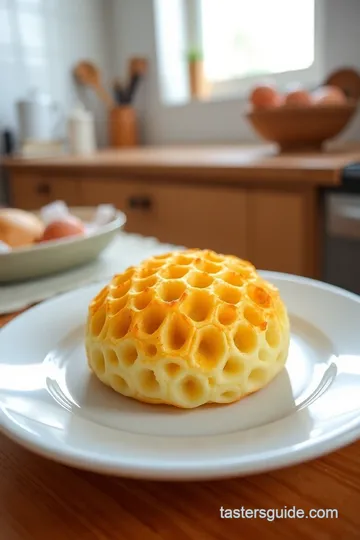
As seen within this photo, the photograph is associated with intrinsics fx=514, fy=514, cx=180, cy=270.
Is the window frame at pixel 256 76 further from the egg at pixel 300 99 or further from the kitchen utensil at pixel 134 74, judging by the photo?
the egg at pixel 300 99

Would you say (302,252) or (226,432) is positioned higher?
(226,432)

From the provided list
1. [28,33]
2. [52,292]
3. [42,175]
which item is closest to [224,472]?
[52,292]

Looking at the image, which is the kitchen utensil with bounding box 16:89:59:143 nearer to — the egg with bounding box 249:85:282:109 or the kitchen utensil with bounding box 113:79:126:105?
the kitchen utensil with bounding box 113:79:126:105

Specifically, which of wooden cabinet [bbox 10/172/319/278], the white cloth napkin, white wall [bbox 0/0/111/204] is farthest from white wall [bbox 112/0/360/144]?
the white cloth napkin

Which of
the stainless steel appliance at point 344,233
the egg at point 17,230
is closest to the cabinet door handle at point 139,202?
the stainless steel appliance at point 344,233

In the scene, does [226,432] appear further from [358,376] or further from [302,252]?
[302,252]

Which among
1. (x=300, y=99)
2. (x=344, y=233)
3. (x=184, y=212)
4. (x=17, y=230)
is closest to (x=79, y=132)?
(x=184, y=212)

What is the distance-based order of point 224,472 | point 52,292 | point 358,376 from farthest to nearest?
point 52,292 < point 358,376 < point 224,472
